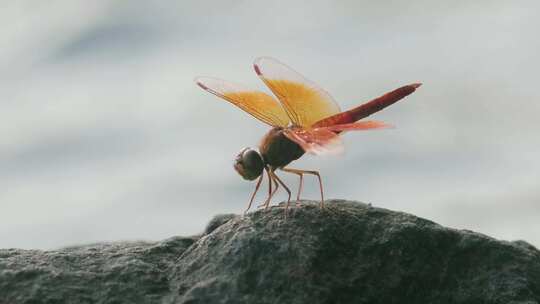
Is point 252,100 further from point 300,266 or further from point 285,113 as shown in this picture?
point 300,266

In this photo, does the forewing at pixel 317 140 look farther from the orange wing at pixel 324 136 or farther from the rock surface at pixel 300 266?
the rock surface at pixel 300 266

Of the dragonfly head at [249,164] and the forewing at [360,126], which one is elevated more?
the forewing at [360,126]

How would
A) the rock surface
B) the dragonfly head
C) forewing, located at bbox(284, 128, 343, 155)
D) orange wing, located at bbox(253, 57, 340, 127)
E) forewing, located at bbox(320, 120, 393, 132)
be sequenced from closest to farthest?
the rock surface, forewing, located at bbox(284, 128, 343, 155), forewing, located at bbox(320, 120, 393, 132), the dragonfly head, orange wing, located at bbox(253, 57, 340, 127)

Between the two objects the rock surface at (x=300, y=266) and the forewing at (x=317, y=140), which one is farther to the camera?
the forewing at (x=317, y=140)

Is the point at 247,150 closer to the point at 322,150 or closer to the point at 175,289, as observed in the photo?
the point at 322,150

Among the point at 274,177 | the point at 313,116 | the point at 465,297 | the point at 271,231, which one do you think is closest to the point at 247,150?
the point at 274,177

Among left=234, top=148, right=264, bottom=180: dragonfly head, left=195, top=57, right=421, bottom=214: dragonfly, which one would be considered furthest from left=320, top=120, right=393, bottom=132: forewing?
left=234, top=148, right=264, bottom=180: dragonfly head

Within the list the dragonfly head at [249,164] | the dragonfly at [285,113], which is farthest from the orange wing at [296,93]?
the dragonfly head at [249,164]

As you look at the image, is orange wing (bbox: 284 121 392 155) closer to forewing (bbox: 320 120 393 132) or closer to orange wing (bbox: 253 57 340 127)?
forewing (bbox: 320 120 393 132)
